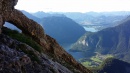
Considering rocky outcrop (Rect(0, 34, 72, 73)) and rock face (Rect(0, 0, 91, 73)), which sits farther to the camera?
rock face (Rect(0, 0, 91, 73))

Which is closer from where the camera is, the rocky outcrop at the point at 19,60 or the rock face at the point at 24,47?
the rocky outcrop at the point at 19,60

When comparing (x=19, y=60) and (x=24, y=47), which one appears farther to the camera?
(x=24, y=47)

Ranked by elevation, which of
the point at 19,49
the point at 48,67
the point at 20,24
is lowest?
the point at 48,67

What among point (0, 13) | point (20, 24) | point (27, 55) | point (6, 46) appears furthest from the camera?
point (20, 24)

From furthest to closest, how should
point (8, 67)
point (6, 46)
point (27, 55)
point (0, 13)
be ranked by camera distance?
point (0, 13) → point (27, 55) → point (6, 46) → point (8, 67)

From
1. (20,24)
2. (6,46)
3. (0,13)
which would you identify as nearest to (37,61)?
(6,46)

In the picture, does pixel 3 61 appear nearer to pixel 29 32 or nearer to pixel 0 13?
pixel 0 13

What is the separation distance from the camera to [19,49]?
19.4 m

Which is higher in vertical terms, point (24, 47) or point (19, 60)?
point (24, 47)

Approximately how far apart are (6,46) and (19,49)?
1.27 metres

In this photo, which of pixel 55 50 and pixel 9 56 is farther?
pixel 55 50

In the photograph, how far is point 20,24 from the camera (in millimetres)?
29438

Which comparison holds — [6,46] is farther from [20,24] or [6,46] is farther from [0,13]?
[20,24]

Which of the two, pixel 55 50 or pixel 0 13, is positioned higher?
pixel 0 13
